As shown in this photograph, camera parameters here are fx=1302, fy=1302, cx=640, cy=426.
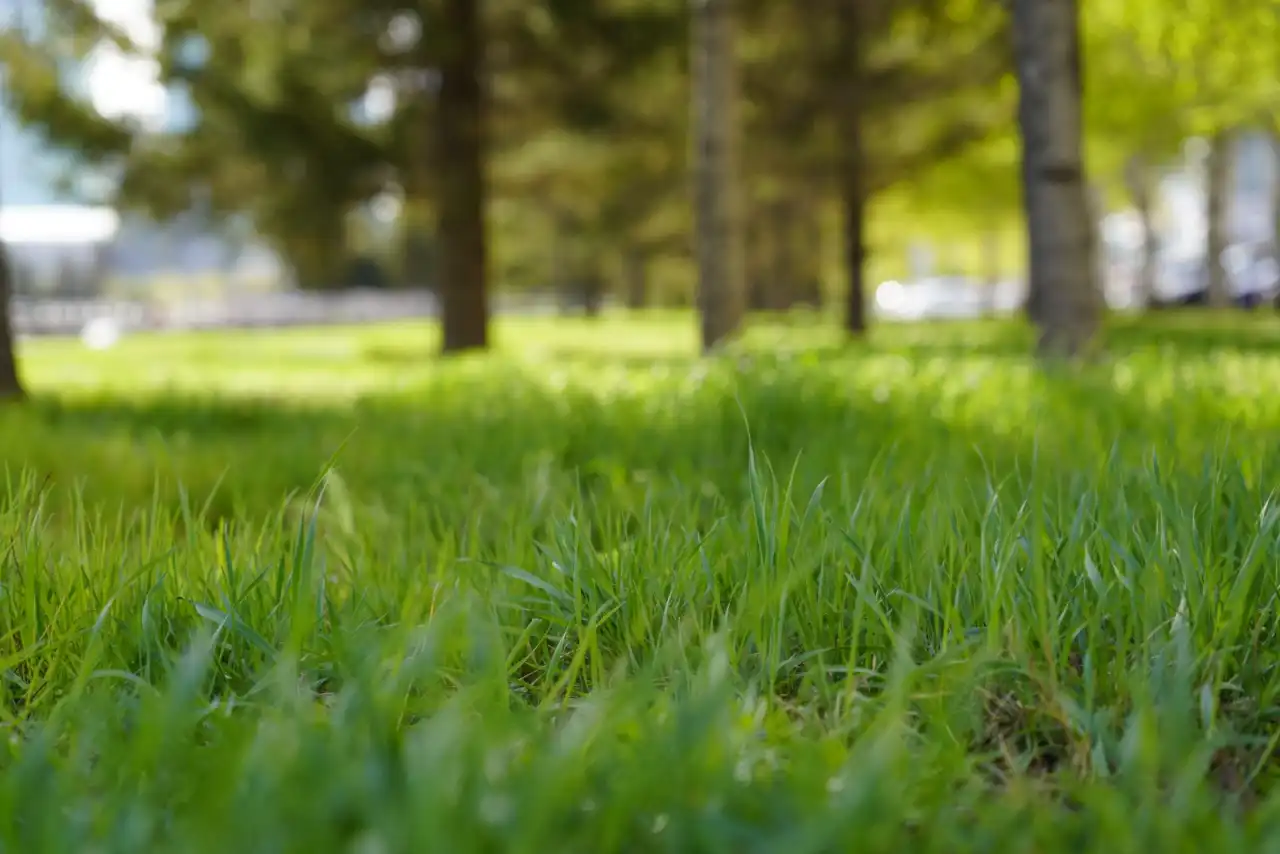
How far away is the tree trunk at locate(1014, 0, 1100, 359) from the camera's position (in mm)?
7309

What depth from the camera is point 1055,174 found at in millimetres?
7473

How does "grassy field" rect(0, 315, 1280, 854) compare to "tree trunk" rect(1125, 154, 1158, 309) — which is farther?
"tree trunk" rect(1125, 154, 1158, 309)

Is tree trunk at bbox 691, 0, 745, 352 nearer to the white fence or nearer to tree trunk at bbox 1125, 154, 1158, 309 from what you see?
tree trunk at bbox 1125, 154, 1158, 309

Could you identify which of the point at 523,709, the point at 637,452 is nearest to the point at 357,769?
the point at 523,709

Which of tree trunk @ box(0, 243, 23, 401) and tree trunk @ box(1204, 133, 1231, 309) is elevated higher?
tree trunk @ box(1204, 133, 1231, 309)

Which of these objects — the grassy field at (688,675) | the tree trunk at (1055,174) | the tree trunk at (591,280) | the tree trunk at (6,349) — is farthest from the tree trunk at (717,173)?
the tree trunk at (591,280)

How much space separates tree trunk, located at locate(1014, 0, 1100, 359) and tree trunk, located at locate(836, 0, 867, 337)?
8438mm

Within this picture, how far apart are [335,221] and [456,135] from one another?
252cm

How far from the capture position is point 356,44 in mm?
13445

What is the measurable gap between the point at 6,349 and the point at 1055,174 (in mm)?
6261

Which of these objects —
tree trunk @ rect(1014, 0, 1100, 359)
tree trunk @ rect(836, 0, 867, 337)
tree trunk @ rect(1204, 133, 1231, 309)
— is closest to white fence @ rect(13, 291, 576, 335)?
tree trunk @ rect(836, 0, 867, 337)

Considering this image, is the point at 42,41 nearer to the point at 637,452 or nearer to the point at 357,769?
the point at 637,452

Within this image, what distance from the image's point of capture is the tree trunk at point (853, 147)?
15859mm

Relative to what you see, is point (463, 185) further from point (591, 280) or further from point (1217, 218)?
point (591, 280)
